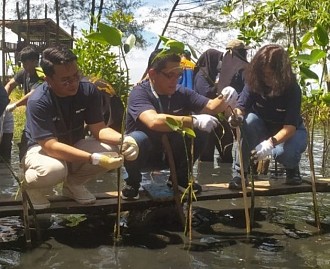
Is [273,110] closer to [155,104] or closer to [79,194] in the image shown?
[155,104]

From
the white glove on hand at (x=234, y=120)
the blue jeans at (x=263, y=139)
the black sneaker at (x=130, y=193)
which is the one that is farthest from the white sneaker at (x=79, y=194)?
the blue jeans at (x=263, y=139)

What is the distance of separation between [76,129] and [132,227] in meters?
0.82

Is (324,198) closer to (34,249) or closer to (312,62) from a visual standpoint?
(312,62)

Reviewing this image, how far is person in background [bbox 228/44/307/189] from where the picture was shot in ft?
13.5

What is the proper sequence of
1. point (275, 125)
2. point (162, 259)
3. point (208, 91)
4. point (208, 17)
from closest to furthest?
point (162, 259) → point (275, 125) → point (208, 91) → point (208, 17)

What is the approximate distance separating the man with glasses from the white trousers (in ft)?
0.76

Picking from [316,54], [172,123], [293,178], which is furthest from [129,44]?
[293,178]

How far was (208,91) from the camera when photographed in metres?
6.62

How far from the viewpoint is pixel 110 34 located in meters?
3.08

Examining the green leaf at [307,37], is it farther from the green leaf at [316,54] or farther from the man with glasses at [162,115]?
the man with glasses at [162,115]

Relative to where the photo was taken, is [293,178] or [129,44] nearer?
[129,44]

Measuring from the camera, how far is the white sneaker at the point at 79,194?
371 cm

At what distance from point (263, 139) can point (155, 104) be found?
0.95 m

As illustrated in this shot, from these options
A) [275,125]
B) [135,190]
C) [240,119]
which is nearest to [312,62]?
[240,119]
